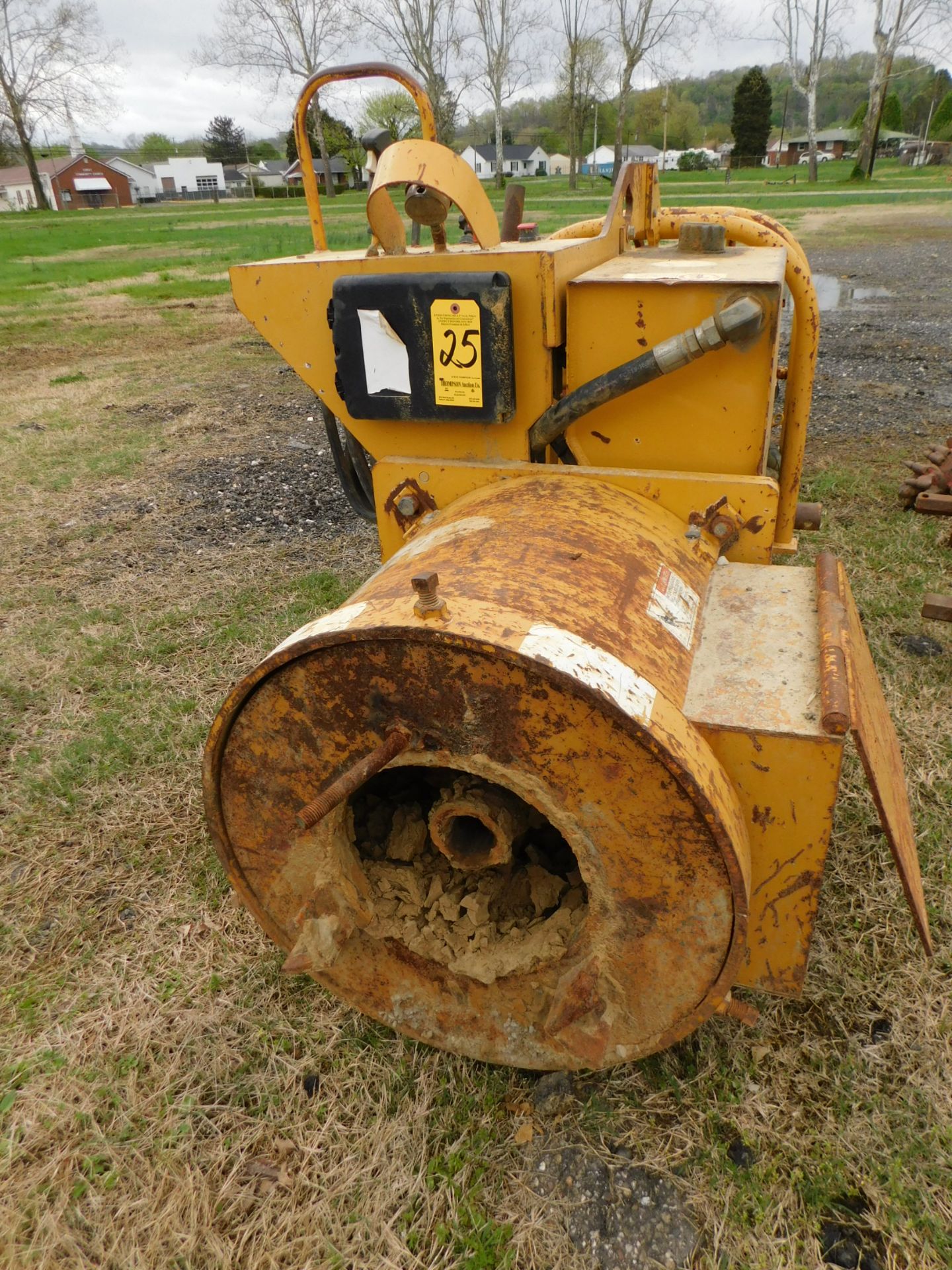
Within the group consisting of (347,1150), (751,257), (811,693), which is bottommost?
(347,1150)

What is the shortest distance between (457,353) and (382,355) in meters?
0.21

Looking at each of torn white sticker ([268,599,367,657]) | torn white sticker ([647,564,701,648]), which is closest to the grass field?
torn white sticker ([647,564,701,648])

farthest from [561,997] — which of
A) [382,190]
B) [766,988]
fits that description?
[382,190]

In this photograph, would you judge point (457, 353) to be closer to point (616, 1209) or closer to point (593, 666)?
point (593, 666)

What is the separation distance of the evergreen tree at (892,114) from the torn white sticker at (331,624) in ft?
219

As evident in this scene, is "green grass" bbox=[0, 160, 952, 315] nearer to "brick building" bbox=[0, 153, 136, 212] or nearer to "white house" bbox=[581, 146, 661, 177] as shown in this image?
"white house" bbox=[581, 146, 661, 177]

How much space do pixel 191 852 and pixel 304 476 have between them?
3296 mm

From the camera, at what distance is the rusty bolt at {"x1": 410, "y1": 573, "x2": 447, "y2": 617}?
1293mm

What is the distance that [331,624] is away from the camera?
4.69ft

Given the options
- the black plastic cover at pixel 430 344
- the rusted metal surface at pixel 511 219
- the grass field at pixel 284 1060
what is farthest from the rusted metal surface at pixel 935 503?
the black plastic cover at pixel 430 344

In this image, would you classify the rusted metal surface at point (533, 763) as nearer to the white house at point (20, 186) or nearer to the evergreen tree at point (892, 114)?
the evergreen tree at point (892, 114)

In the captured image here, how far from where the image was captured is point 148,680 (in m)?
3.42

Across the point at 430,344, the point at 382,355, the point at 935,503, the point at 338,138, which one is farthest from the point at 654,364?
the point at 338,138

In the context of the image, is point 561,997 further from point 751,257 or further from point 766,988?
point 751,257
